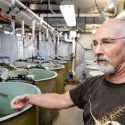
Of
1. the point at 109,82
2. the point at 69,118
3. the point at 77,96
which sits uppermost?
the point at 109,82

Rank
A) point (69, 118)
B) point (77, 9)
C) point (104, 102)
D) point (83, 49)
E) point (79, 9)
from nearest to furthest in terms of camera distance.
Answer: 1. point (104, 102)
2. point (69, 118)
3. point (79, 9)
4. point (77, 9)
5. point (83, 49)

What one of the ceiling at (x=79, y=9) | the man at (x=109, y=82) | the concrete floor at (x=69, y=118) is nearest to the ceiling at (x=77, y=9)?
the ceiling at (x=79, y=9)

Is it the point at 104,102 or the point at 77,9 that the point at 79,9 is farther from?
the point at 104,102

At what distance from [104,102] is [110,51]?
0.29m

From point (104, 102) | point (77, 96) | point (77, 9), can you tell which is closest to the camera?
point (104, 102)

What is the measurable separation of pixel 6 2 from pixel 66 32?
22.3 ft

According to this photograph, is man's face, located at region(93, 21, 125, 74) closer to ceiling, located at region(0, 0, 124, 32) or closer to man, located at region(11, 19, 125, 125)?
man, located at region(11, 19, 125, 125)

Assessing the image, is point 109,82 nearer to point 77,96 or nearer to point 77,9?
point 77,96

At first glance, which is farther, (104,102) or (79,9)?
(79,9)

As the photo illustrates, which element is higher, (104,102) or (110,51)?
(110,51)

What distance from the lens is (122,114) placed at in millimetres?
961

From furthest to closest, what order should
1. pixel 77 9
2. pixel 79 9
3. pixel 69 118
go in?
pixel 77 9 → pixel 79 9 → pixel 69 118

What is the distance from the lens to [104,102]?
1.05 m

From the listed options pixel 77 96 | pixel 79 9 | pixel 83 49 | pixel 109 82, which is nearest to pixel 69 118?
pixel 79 9
